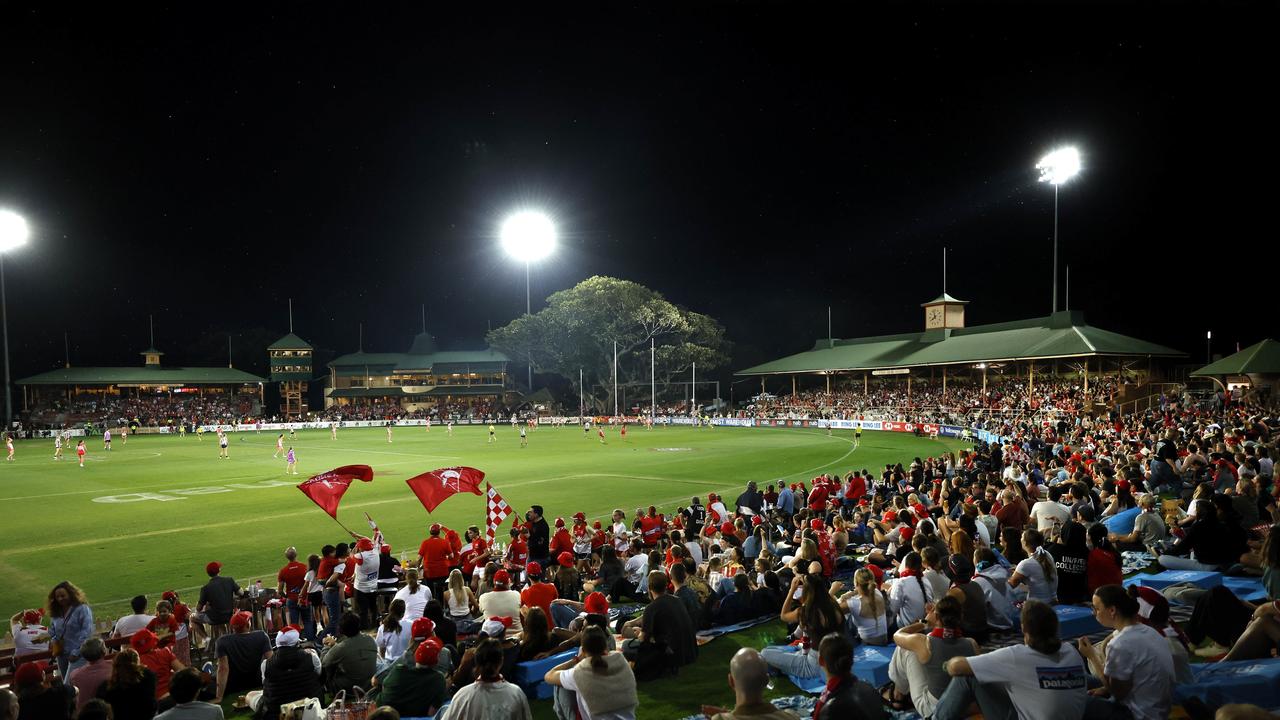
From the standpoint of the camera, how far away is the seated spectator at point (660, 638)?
23.5 ft

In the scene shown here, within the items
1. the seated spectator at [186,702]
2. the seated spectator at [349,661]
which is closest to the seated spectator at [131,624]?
the seated spectator at [349,661]

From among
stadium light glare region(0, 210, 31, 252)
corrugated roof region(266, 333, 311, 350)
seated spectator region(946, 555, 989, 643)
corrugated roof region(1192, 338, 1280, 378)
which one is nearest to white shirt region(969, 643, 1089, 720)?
seated spectator region(946, 555, 989, 643)

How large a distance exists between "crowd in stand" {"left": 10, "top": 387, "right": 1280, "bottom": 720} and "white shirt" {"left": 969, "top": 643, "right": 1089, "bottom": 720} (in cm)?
1

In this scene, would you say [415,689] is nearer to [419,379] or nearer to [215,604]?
[215,604]

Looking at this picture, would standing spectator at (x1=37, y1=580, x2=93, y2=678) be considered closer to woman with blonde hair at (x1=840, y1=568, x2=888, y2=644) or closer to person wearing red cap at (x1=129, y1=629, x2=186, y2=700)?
person wearing red cap at (x1=129, y1=629, x2=186, y2=700)

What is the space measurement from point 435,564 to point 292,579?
6.77 ft

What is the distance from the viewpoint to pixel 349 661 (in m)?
6.89

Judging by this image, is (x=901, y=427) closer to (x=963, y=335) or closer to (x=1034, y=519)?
(x=963, y=335)

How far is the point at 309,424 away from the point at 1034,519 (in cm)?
7742

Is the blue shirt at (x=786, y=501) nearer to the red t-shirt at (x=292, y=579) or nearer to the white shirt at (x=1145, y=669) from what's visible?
the red t-shirt at (x=292, y=579)

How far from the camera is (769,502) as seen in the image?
18.3 m

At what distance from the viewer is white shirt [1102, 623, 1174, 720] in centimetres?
481

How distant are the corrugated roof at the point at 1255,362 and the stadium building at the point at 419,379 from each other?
257 ft

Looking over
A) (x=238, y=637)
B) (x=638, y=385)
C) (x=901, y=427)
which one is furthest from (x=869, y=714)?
(x=638, y=385)
